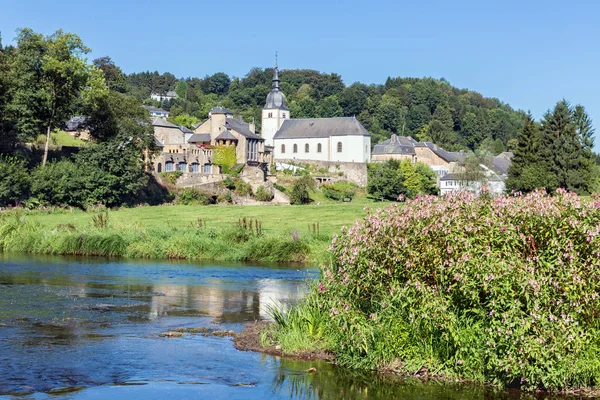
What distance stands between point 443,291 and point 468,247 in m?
0.94

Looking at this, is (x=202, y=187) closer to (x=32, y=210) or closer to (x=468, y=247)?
(x=32, y=210)

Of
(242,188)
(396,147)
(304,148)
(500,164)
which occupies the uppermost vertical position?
(396,147)

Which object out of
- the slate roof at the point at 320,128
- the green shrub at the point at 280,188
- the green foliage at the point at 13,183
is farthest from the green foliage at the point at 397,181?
the green foliage at the point at 13,183

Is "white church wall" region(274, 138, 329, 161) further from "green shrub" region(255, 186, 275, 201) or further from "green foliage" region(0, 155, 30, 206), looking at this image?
"green foliage" region(0, 155, 30, 206)

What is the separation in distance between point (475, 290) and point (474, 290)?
0.02 meters

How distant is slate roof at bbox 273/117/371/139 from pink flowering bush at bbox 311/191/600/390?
371 ft

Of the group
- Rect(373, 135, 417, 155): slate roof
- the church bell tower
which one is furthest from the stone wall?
Rect(373, 135, 417, 155): slate roof

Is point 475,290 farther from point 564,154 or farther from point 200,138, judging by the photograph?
point 200,138

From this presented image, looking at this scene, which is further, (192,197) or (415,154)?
(415,154)

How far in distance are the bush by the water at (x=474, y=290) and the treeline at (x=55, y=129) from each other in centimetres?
5150

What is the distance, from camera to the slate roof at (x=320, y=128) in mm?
128875

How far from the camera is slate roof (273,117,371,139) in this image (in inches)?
5074

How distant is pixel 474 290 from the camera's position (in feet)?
45.5

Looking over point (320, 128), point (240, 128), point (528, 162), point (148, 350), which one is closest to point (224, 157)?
point (240, 128)
